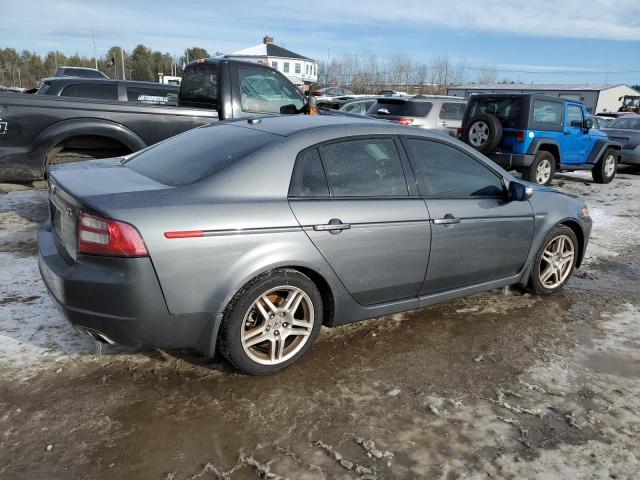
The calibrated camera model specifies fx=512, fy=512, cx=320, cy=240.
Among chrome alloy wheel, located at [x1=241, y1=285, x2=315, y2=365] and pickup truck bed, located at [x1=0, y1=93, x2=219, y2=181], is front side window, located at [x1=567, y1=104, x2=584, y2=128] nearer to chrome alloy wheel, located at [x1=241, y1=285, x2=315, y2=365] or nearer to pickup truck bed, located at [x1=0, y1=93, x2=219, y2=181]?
pickup truck bed, located at [x1=0, y1=93, x2=219, y2=181]

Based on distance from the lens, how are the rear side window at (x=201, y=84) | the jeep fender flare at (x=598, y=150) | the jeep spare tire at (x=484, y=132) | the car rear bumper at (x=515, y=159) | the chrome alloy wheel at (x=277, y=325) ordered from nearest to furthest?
the chrome alloy wheel at (x=277, y=325)
the rear side window at (x=201, y=84)
the jeep spare tire at (x=484, y=132)
the car rear bumper at (x=515, y=159)
the jeep fender flare at (x=598, y=150)

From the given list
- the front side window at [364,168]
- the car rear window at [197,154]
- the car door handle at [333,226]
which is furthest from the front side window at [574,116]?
the car door handle at [333,226]

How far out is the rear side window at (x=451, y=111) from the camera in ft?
39.4

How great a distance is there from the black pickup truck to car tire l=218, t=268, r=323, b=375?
151 inches

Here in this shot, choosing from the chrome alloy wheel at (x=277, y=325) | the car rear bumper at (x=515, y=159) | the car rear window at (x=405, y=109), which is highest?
the car rear window at (x=405, y=109)

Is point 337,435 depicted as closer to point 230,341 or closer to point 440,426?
point 440,426

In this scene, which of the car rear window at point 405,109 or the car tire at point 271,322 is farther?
the car rear window at point 405,109

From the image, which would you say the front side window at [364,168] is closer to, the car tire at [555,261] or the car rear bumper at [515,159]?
the car tire at [555,261]

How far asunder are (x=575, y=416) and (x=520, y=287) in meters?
2.04

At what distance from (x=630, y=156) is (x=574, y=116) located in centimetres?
360

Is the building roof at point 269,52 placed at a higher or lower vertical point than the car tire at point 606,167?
higher

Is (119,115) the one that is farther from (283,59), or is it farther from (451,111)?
(283,59)

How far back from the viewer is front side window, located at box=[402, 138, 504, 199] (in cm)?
376

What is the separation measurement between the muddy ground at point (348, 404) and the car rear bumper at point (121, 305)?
40 cm
